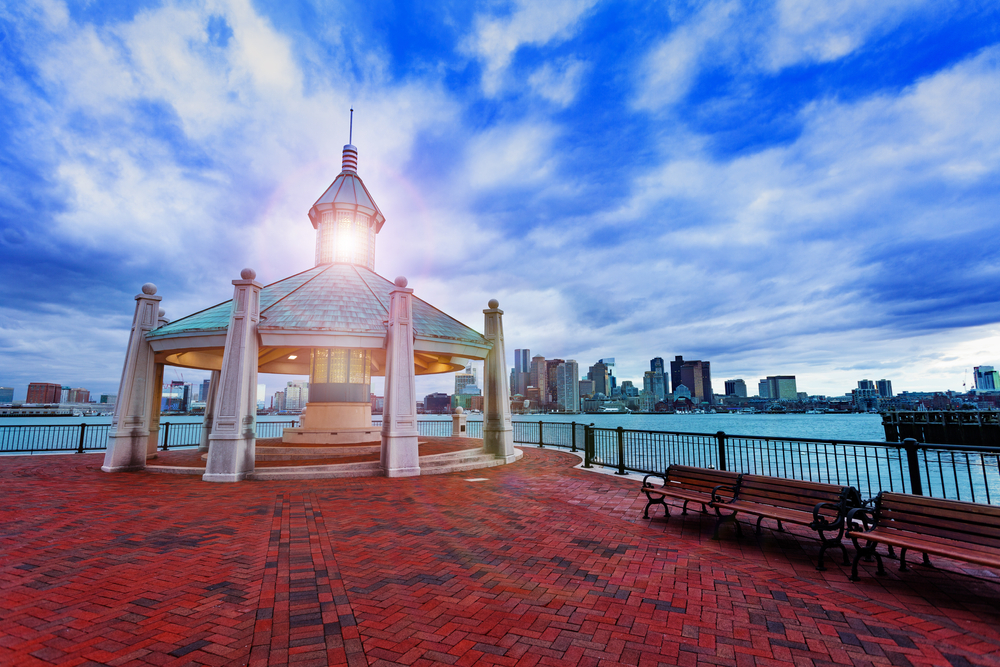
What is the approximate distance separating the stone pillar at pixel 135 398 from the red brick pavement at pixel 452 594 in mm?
5840

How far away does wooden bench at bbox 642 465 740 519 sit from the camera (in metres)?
6.89

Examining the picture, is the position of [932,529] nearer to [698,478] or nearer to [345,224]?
[698,478]

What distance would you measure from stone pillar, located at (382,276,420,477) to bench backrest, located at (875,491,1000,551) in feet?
31.5

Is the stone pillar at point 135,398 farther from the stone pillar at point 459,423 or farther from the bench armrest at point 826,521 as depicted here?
the bench armrest at point 826,521

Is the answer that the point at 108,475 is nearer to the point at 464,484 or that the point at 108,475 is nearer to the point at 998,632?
the point at 464,484

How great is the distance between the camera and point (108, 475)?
38.8ft

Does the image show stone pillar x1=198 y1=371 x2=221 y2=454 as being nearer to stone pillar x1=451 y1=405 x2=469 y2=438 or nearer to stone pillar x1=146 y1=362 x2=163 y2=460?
stone pillar x1=146 y1=362 x2=163 y2=460

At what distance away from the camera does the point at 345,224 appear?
1964cm

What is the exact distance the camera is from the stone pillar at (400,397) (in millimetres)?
11828

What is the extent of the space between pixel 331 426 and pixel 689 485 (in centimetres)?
Result: 1347

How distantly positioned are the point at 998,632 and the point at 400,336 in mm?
11816

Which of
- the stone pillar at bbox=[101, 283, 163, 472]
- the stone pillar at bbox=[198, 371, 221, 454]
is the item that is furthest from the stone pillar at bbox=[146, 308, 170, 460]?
the stone pillar at bbox=[198, 371, 221, 454]

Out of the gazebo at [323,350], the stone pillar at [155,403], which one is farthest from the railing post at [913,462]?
the stone pillar at [155,403]

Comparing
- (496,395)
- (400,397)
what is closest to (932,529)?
(400,397)
